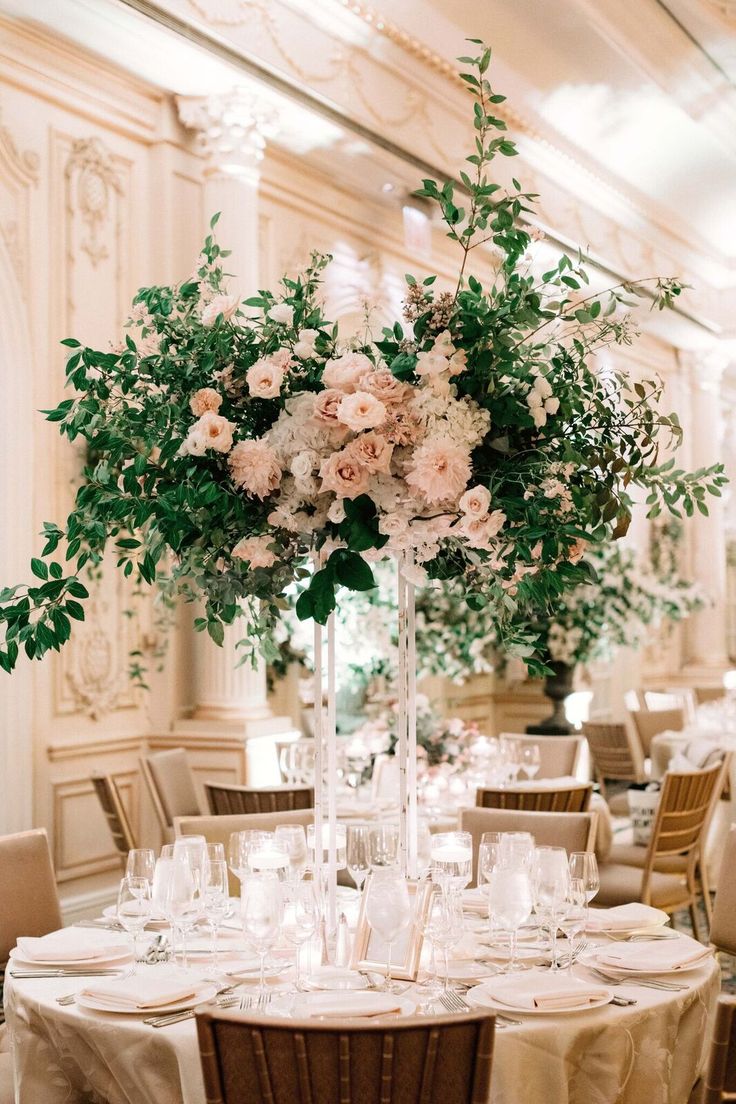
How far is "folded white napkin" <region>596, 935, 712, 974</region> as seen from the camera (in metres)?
2.48

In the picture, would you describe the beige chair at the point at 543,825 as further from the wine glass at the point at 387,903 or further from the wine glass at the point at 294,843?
the wine glass at the point at 387,903

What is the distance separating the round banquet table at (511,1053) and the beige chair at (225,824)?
97cm

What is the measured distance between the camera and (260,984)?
2354 millimetres

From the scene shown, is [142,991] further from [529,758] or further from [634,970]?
[529,758]

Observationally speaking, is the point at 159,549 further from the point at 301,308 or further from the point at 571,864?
the point at 571,864

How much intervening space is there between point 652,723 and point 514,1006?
21.9 ft

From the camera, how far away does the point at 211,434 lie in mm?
2320

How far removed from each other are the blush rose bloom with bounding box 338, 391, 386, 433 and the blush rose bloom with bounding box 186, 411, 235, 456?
227mm

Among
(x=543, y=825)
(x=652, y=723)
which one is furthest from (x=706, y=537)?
(x=543, y=825)

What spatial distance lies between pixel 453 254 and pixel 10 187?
4.29 meters

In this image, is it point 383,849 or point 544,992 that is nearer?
point 544,992

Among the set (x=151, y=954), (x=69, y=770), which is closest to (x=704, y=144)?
(x=69, y=770)

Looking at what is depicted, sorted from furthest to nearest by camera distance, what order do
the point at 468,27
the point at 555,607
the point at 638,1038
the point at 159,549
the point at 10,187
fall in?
the point at 468,27, the point at 10,187, the point at 555,607, the point at 159,549, the point at 638,1038

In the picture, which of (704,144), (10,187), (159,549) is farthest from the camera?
(704,144)
